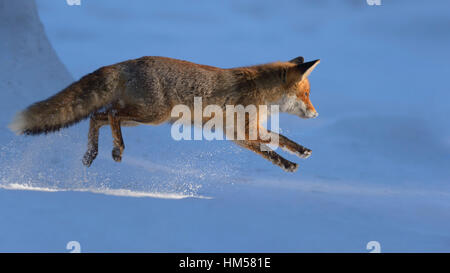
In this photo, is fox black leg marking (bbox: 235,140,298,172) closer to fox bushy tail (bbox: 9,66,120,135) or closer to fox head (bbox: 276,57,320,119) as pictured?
fox head (bbox: 276,57,320,119)

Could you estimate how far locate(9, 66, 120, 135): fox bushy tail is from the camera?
20.7 feet

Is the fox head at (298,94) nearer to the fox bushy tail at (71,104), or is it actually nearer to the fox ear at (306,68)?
the fox ear at (306,68)

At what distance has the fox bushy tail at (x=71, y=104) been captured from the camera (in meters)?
6.30

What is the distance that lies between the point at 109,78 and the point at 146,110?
653 millimetres

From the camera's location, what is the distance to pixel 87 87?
250 inches

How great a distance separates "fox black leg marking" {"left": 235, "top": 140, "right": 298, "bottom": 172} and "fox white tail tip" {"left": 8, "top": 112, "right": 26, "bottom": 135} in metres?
3.00

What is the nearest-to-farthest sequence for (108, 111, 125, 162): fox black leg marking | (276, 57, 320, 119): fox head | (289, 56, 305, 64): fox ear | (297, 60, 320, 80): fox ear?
1. (108, 111, 125, 162): fox black leg marking
2. (297, 60, 320, 80): fox ear
3. (276, 57, 320, 119): fox head
4. (289, 56, 305, 64): fox ear

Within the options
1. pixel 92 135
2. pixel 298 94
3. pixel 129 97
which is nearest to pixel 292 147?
pixel 298 94

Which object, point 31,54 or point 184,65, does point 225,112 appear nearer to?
point 184,65

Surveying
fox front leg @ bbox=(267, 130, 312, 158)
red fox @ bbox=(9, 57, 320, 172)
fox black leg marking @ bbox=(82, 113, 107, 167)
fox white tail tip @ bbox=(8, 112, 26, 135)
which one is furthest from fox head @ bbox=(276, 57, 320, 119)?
fox white tail tip @ bbox=(8, 112, 26, 135)

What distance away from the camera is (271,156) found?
6.84 meters

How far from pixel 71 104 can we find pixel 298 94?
3269 millimetres

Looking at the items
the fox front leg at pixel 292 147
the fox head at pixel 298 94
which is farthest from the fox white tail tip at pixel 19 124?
the fox head at pixel 298 94

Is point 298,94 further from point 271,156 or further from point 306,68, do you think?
point 271,156
